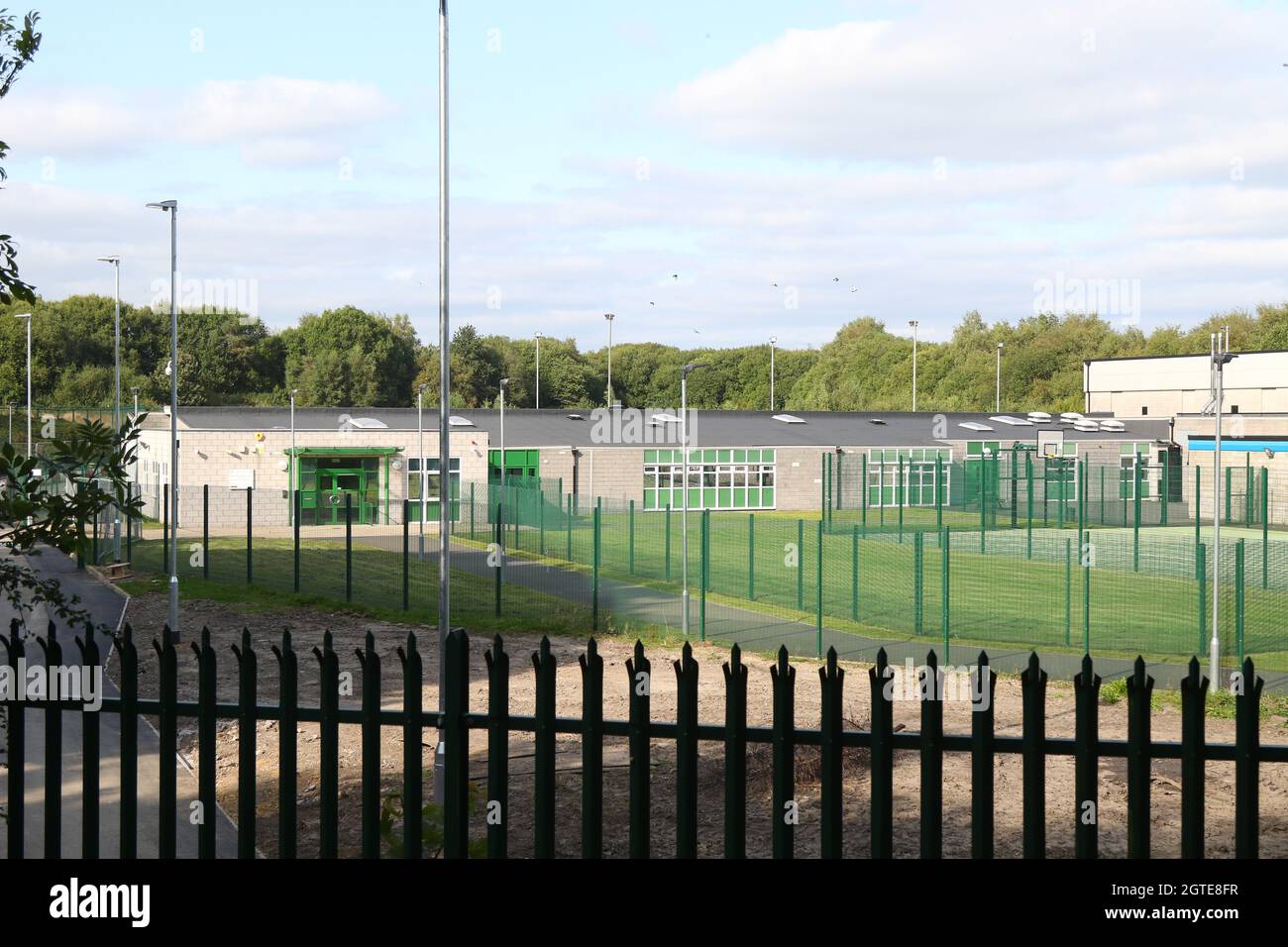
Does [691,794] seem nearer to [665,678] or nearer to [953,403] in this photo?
[665,678]

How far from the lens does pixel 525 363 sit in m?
101

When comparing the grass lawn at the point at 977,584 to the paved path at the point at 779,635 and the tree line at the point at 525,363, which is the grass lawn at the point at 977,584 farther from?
the tree line at the point at 525,363

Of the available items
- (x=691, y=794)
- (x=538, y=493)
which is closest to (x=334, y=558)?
(x=538, y=493)

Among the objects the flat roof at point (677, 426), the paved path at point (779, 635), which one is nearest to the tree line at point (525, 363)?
the flat roof at point (677, 426)

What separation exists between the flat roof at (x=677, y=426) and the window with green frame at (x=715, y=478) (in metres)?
0.54

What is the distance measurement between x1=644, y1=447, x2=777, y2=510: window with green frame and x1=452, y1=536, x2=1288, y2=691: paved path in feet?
76.7

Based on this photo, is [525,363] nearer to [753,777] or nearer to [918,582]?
[918,582]

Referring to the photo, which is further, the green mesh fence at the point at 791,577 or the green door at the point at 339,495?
the green door at the point at 339,495

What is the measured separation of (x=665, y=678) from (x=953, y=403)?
3362 inches

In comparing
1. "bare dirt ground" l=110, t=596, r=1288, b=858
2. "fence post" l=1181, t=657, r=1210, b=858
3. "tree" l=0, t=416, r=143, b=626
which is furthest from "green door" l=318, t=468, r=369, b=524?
"fence post" l=1181, t=657, r=1210, b=858

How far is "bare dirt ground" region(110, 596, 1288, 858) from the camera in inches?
372

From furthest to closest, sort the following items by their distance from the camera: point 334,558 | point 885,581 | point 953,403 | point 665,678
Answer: point 953,403 → point 334,558 → point 885,581 → point 665,678

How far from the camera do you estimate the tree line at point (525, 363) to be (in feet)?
268

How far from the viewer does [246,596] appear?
2573 centimetres
